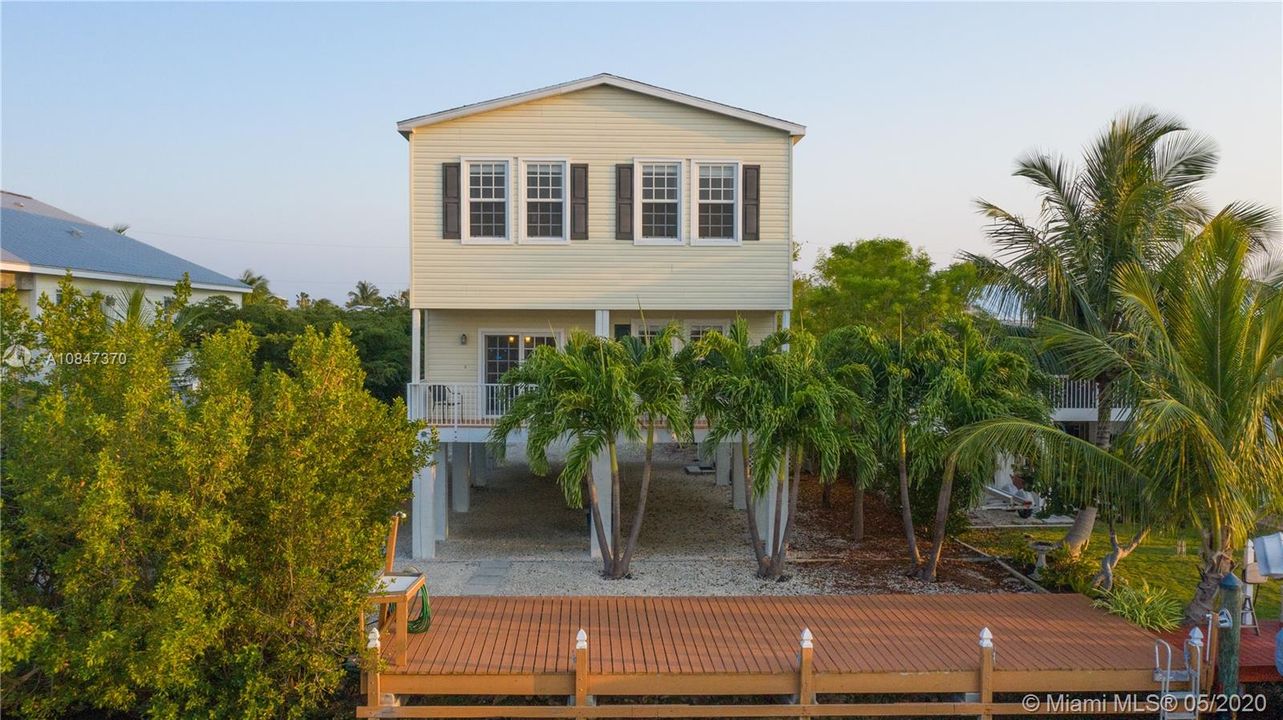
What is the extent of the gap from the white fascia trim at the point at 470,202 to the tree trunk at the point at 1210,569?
37.5 feet

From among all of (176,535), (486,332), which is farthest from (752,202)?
(176,535)

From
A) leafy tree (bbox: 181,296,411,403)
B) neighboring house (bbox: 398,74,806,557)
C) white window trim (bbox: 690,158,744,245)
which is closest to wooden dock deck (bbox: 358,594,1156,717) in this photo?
neighboring house (bbox: 398,74,806,557)

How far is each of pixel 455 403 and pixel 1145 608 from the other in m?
10.6

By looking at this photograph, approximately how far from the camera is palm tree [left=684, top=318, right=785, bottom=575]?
12.1 meters

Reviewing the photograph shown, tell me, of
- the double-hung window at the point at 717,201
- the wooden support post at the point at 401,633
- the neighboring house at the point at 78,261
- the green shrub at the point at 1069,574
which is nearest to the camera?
the wooden support post at the point at 401,633

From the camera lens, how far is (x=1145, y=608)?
973 cm

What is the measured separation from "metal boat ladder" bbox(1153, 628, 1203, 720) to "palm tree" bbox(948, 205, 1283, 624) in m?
1.16

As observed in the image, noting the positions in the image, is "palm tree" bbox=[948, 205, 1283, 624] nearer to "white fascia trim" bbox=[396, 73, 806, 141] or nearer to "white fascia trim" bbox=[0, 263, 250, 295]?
"white fascia trim" bbox=[396, 73, 806, 141]

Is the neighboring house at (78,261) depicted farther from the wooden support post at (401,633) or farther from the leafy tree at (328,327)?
the wooden support post at (401,633)

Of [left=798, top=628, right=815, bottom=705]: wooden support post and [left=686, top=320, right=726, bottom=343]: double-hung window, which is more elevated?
[left=686, top=320, right=726, bottom=343]: double-hung window

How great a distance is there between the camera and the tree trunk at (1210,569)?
357 inches

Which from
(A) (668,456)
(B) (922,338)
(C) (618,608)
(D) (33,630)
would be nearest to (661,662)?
(C) (618,608)

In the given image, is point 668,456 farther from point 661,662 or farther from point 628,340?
point 661,662

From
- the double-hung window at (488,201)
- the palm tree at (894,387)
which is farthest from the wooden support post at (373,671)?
the double-hung window at (488,201)
